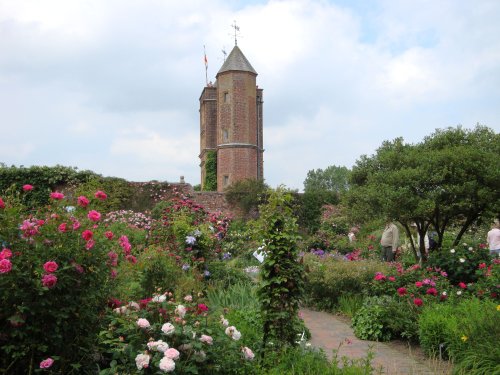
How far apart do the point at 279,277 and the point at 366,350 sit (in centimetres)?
157

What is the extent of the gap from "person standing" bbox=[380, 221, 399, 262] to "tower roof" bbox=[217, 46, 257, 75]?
77.0ft

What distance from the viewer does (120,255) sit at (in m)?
3.90

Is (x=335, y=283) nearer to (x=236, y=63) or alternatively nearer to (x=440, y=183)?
(x=440, y=183)

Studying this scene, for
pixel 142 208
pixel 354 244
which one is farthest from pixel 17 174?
pixel 354 244

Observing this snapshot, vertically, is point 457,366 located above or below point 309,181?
below

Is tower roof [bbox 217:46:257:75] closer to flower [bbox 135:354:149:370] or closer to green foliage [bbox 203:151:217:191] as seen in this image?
green foliage [bbox 203:151:217:191]

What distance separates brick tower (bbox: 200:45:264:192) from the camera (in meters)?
33.0

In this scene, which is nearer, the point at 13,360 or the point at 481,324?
the point at 13,360

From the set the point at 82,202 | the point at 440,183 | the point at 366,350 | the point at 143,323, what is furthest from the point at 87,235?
the point at 440,183

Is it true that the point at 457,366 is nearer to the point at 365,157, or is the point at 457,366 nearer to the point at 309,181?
the point at 365,157

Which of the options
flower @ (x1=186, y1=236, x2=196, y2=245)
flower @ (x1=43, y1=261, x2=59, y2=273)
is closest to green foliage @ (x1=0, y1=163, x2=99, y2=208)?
flower @ (x1=186, y1=236, x2=196, y2=245)

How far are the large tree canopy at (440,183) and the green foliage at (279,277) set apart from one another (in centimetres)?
456

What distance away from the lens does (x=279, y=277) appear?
4.45 m

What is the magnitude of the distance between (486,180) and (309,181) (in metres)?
76.5
